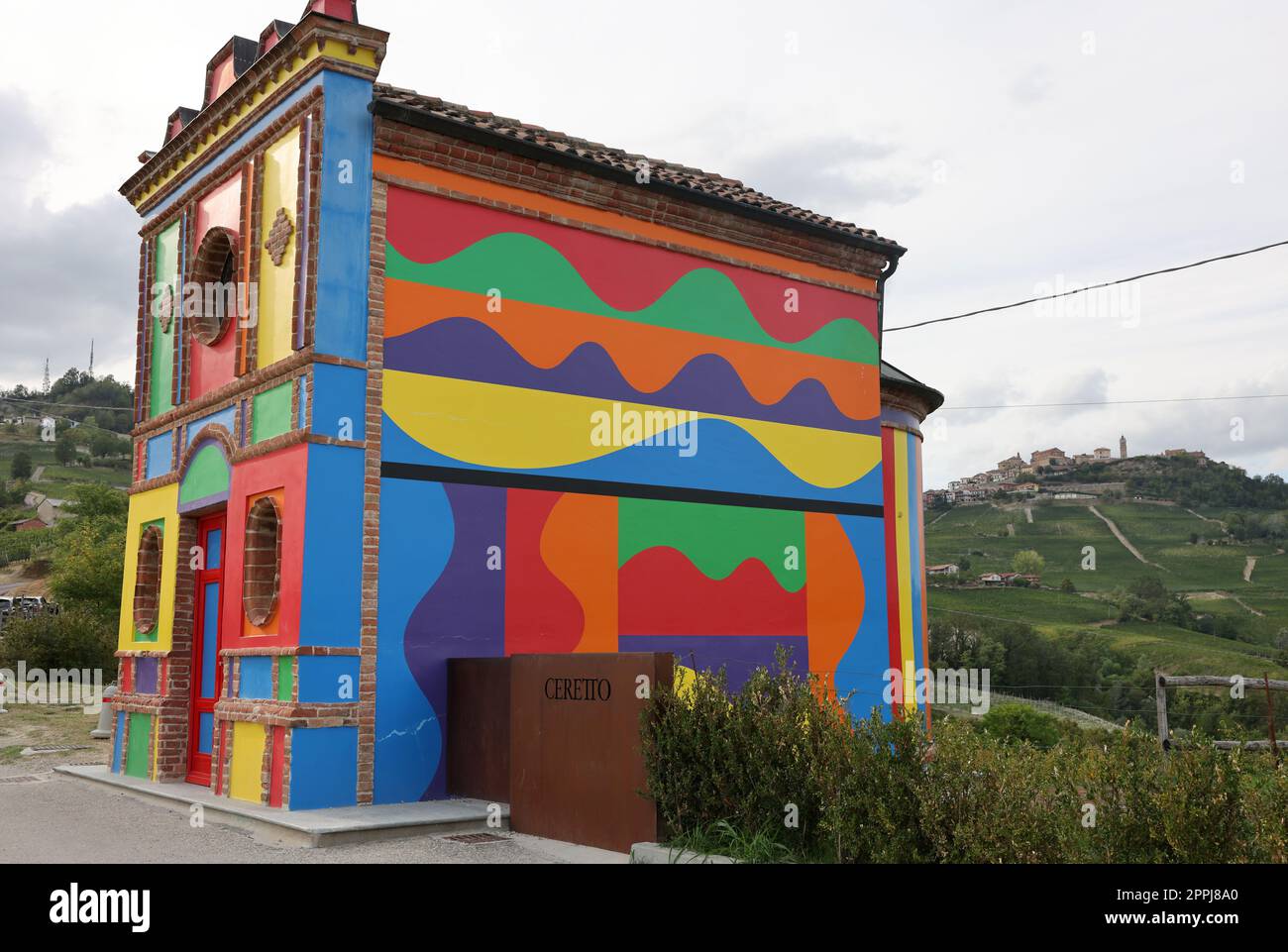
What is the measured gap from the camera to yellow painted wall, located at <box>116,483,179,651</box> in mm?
13297

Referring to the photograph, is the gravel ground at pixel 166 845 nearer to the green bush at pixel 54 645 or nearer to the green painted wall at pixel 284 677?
the green painted wall at pixel 284 677

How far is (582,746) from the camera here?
29.2 feet

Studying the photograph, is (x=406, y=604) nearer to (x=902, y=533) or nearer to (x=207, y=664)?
(x=207, y=664)

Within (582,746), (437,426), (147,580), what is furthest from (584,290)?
(147,580)

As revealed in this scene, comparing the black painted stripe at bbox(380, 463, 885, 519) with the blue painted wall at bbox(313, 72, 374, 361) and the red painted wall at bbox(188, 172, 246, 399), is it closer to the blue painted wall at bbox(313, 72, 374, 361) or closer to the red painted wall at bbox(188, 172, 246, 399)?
the blue painted wall at bbox(313, 72, 374, 361)

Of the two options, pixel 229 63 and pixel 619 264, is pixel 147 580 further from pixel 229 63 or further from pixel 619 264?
pixel 619 264

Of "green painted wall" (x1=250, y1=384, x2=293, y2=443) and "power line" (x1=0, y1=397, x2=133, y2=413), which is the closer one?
"green painted wall" (x1=250, y1=384, x2=293, y2=443)

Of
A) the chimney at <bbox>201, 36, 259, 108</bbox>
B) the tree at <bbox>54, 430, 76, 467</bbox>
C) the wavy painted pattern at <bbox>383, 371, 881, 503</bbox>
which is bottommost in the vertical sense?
the wavy painted pattern at <bbox>383, 371, 881, 503</bbox>

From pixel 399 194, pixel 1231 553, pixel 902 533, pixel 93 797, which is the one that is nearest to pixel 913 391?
pixel 902 533

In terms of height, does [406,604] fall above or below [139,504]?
below

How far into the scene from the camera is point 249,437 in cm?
1177

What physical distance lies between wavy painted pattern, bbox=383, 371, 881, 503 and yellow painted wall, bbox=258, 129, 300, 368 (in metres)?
1.32

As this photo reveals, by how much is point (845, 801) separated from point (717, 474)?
7386 mm

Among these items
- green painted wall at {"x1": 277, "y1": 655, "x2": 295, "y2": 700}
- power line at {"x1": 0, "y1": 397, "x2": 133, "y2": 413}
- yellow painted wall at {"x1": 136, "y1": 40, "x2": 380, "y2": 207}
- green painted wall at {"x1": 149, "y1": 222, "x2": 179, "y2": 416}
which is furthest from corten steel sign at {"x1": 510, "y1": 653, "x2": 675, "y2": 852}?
power line at {"x1": 0, "y1": 397, "x2": 133, "y2": 413}
